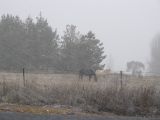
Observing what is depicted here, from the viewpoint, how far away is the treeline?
68750 millimetres

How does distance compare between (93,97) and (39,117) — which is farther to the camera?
(93,97)

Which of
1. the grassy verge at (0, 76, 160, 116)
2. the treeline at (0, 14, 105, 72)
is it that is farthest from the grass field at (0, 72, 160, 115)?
the treeline at (0, 14, 105, 72)

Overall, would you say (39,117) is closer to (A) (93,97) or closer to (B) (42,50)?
(A) (93,97)

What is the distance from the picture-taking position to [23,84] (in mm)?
18422

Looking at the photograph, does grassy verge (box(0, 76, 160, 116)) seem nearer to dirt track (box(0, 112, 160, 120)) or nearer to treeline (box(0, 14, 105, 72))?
dirt track (box(0, 112, 160, 120))

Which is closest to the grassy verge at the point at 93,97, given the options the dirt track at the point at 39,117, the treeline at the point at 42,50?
the dirt track at the point at 39,117

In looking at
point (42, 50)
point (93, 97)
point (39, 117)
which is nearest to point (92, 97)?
point (93, 97)

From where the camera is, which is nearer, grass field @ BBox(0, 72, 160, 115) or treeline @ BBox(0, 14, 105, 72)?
grass field @ BBox(0, 72, 160, 115)

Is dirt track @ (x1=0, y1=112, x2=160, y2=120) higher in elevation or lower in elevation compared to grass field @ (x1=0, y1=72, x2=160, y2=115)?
lower

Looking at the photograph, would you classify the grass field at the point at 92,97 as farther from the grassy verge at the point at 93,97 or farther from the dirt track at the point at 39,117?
the dirt track at the point at 39,117

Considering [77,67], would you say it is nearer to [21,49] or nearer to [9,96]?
[21,49]

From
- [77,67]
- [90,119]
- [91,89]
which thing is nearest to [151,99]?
[91,89]

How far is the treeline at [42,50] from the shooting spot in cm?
6875

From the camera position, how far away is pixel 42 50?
72.8 m
